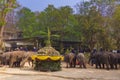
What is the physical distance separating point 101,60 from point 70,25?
52.2 ft

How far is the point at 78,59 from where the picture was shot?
2269 centimetres

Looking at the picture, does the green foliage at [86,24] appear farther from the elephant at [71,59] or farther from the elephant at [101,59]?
the elephant at [101,59]

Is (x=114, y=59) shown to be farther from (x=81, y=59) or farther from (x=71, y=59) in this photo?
Answer: (x=71, y=59)

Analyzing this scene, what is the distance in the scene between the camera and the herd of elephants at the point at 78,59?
2164 centimetres

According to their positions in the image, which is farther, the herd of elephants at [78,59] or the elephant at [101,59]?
the herd of elephants at [78,59]

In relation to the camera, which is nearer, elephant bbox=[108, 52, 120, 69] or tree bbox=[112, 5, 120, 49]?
elephant bbox=[108, 52, 120, 69]

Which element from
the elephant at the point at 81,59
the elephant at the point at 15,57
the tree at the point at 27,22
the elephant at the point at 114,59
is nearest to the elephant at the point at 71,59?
the elephant at the point at 81,59

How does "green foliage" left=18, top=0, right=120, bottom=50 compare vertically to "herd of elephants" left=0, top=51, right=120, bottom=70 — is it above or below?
above

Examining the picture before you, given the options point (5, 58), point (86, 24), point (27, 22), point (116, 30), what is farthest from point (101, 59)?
point (27, 22)

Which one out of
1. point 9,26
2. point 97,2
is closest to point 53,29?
point 97,2

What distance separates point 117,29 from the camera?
114ft

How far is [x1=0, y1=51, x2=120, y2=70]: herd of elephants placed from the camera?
2164cm

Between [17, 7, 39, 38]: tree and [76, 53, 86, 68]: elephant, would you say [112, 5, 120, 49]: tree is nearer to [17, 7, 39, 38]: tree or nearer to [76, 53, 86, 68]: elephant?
[17, 7, 39, 38]: tree

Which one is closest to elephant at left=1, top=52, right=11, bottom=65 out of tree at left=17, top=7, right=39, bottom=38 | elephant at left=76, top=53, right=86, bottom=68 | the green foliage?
elephant at left=76, top=53, right=86, bottom=68
